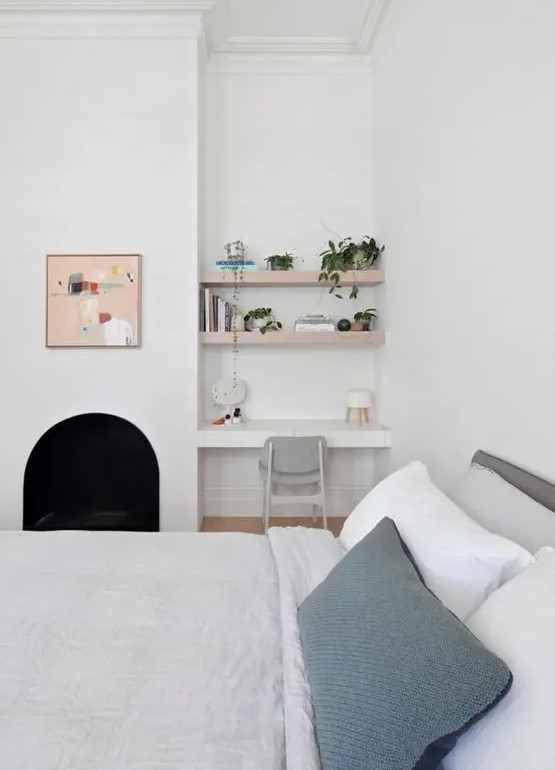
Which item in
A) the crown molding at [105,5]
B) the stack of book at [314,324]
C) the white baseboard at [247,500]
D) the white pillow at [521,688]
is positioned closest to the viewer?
the white pillow at [521,688]

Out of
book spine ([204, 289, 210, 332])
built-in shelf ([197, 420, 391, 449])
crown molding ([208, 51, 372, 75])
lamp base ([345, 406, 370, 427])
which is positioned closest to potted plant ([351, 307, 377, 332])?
lamp base ([345, 406, 370, 427])

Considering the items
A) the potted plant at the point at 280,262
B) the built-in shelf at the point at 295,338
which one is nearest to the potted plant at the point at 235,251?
the potted plant at the point at 280,262

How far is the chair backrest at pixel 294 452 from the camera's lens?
3.25 metres

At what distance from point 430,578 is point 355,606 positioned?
0.25 metres

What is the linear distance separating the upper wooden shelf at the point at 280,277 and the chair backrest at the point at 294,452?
1.01 m

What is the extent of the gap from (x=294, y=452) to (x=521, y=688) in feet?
8.16

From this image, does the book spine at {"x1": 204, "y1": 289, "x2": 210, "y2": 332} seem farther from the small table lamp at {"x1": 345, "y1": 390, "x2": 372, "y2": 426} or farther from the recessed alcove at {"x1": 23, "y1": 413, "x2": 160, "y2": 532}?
the small table lamp at {"x1": 345, "y1": 390, "x2": 372, "y2": 426}

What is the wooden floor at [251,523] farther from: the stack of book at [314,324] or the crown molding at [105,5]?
the crown molding at [105,5]

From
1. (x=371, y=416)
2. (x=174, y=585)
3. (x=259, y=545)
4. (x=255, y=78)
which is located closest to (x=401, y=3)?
(x=255, y=78)

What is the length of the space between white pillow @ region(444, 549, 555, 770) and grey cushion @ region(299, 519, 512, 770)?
3cm

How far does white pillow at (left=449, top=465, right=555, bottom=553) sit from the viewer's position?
4.16ft

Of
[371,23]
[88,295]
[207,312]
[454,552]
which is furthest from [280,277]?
[454,552]

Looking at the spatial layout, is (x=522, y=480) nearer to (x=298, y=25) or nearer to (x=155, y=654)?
(x=155, y=654)

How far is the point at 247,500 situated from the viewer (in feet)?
12.8
